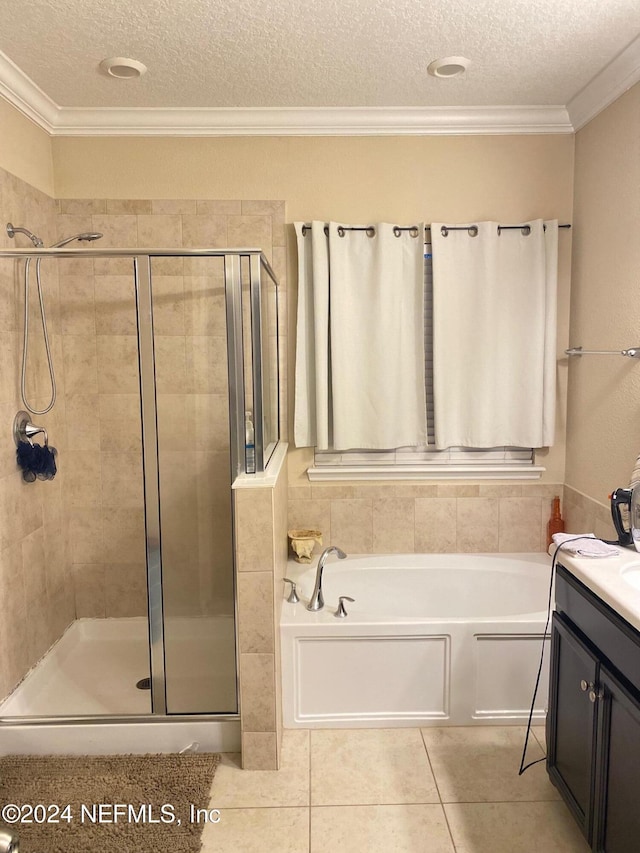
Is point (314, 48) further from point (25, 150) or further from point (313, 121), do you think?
point (25, 150)

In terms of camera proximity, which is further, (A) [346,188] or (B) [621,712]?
(A) [346,188]

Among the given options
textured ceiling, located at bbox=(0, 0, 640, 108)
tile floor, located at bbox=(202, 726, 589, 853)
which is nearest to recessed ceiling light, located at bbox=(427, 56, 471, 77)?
textured ceiling, located at bbox=(0, 0, 640, 108)

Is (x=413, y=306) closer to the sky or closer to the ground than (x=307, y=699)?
closer to the sky

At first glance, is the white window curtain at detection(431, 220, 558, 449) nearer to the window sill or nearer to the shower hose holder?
the window sill

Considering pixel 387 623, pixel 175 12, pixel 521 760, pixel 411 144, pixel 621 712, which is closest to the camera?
pixel 621 712

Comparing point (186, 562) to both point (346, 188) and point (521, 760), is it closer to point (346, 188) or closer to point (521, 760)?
point (521, 760)

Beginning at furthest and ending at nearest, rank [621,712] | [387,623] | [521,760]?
[387,623]
[521,760]
[621,712]

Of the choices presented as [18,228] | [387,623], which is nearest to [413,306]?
[387,623]

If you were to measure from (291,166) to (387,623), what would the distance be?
218cm

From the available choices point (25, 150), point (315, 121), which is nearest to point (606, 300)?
point (315, 121)

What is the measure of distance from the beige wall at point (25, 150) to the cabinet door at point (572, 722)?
275 centimetres

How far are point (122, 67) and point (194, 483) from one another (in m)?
1.67

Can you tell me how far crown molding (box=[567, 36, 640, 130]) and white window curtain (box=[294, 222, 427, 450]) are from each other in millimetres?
866

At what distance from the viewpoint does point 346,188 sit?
312cm
